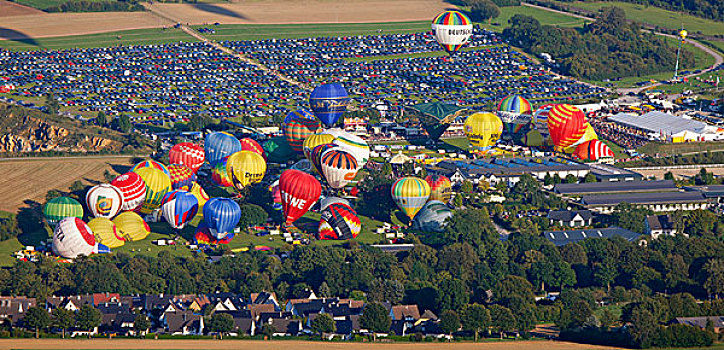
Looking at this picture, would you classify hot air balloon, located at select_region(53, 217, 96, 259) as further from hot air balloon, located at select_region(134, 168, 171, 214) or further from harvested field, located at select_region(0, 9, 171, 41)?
harvested field, located at select_region(0, 9, 171, 41)

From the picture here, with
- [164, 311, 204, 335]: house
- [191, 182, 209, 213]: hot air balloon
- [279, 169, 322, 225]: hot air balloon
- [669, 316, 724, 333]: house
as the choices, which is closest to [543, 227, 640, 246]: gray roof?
[669, 316, 724, 333]: house

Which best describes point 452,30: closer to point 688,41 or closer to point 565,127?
point 565,127

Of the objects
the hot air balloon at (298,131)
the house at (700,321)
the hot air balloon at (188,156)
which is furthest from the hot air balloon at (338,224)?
the house at (700,321)

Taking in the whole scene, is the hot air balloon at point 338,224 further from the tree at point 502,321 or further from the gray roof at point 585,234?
the tree at point 502,321

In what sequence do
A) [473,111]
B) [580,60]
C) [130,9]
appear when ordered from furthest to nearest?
[130,9] < [580,60] < [473,111]

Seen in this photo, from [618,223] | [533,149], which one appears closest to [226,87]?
[533,149]

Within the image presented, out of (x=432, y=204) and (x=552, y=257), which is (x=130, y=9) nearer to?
(x=432, y=204)

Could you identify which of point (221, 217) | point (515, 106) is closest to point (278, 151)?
point (221, 217)
